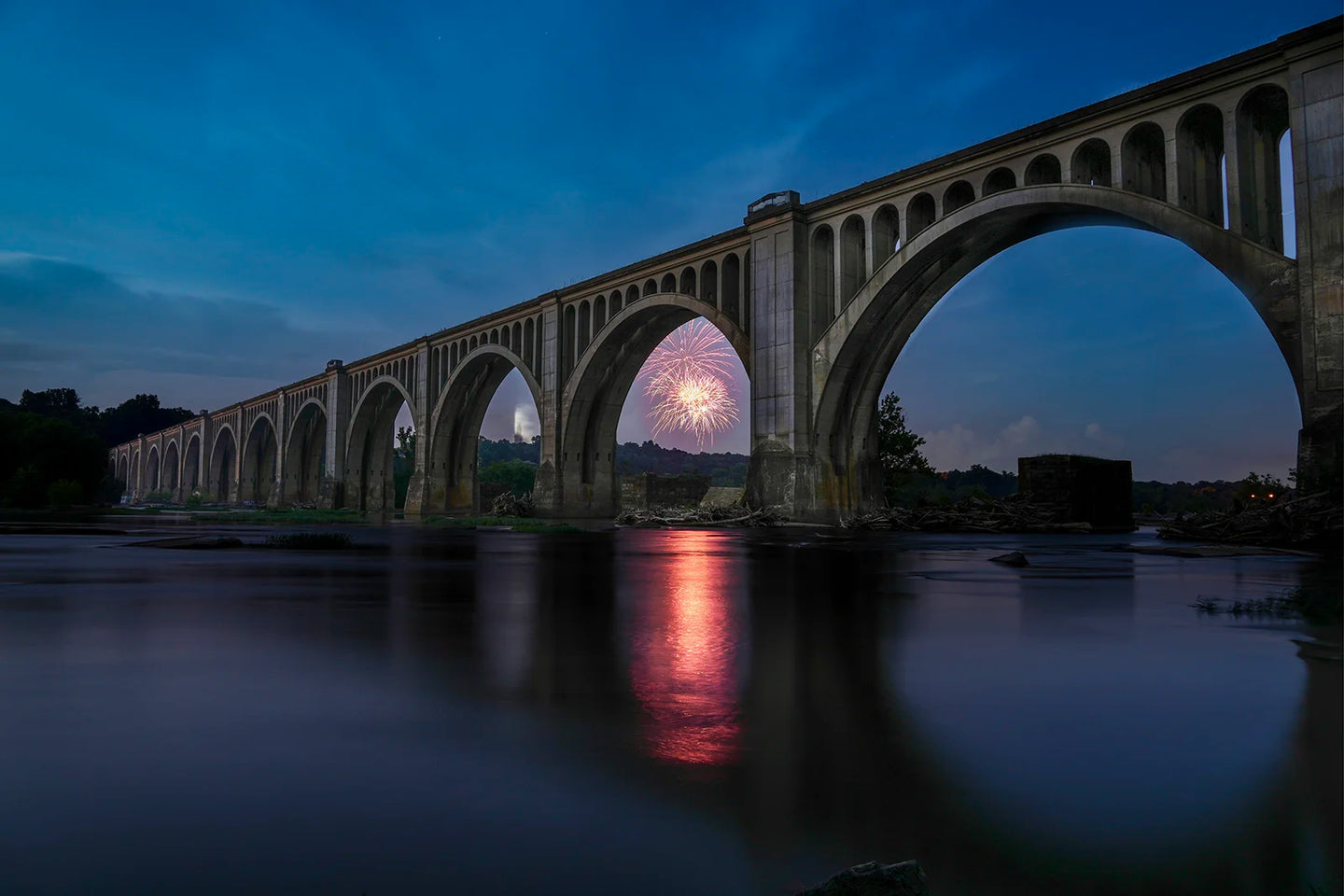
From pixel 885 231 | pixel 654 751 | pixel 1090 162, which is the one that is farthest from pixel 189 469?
pixel 654 751

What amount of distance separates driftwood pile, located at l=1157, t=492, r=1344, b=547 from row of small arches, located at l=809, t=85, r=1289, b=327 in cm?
626

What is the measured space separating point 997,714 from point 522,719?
6.03 ft

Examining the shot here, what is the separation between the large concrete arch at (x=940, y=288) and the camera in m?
15.6

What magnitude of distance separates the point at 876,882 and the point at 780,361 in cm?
2528

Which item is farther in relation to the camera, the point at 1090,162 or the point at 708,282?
the point at 708,282

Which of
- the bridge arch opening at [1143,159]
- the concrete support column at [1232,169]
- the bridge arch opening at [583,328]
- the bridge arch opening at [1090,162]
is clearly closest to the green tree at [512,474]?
the bridge arch opening at [583,328]

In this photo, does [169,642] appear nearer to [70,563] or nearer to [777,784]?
[777,784]

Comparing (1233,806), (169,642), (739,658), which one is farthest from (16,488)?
(1233,806)

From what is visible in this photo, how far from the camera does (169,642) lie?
452cm

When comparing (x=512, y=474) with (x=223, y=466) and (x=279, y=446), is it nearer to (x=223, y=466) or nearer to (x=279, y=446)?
(x=223, y=466)

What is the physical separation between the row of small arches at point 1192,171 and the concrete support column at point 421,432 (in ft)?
113

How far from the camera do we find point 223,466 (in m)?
92.8

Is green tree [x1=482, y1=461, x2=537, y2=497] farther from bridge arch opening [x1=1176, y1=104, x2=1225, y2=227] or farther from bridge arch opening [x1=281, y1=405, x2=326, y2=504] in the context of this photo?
bridge arch opening [x1=1176, y1=104, x2=1225, y2=227]

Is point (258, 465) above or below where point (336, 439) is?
below
